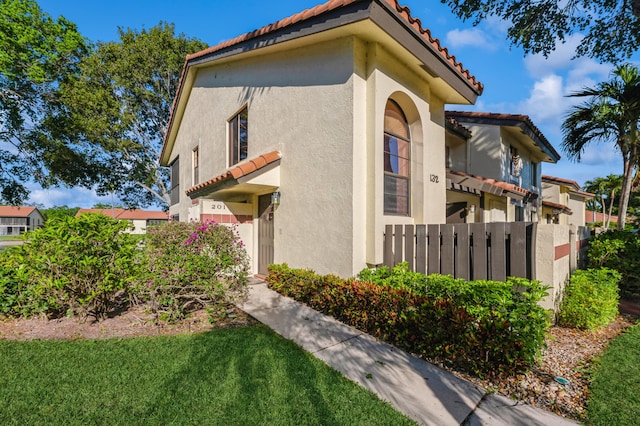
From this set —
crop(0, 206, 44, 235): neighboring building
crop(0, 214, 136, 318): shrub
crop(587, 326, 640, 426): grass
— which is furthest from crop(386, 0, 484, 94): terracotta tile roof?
crop(0, 206, 44, 235): neighboring building

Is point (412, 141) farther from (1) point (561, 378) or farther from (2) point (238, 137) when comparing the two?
(2) point (238, 137)

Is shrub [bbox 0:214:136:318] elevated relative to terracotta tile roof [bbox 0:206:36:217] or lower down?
lower down

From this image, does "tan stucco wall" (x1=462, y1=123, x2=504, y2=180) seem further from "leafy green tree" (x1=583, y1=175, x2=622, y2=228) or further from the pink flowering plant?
"leafy green tree" (x1=583, y1=175, x2=622, y2=228)

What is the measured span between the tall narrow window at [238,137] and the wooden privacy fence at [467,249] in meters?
6.11

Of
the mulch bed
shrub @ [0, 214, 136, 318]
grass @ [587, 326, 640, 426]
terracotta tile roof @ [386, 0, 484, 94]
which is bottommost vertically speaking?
the mulch bed

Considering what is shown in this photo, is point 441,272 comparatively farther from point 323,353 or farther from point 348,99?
point 348,99

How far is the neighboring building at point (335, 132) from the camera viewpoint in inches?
234

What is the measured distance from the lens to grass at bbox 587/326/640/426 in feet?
8.93

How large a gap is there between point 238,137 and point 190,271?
623 cm

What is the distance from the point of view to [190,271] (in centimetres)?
515

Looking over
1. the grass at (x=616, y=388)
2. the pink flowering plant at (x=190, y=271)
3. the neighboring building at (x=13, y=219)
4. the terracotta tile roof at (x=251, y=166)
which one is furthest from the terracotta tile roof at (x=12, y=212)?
the grass at (x=616, y=388)

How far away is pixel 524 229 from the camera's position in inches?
176

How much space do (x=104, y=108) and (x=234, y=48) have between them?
17752 mm

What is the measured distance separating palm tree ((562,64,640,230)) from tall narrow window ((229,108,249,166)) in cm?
1138
